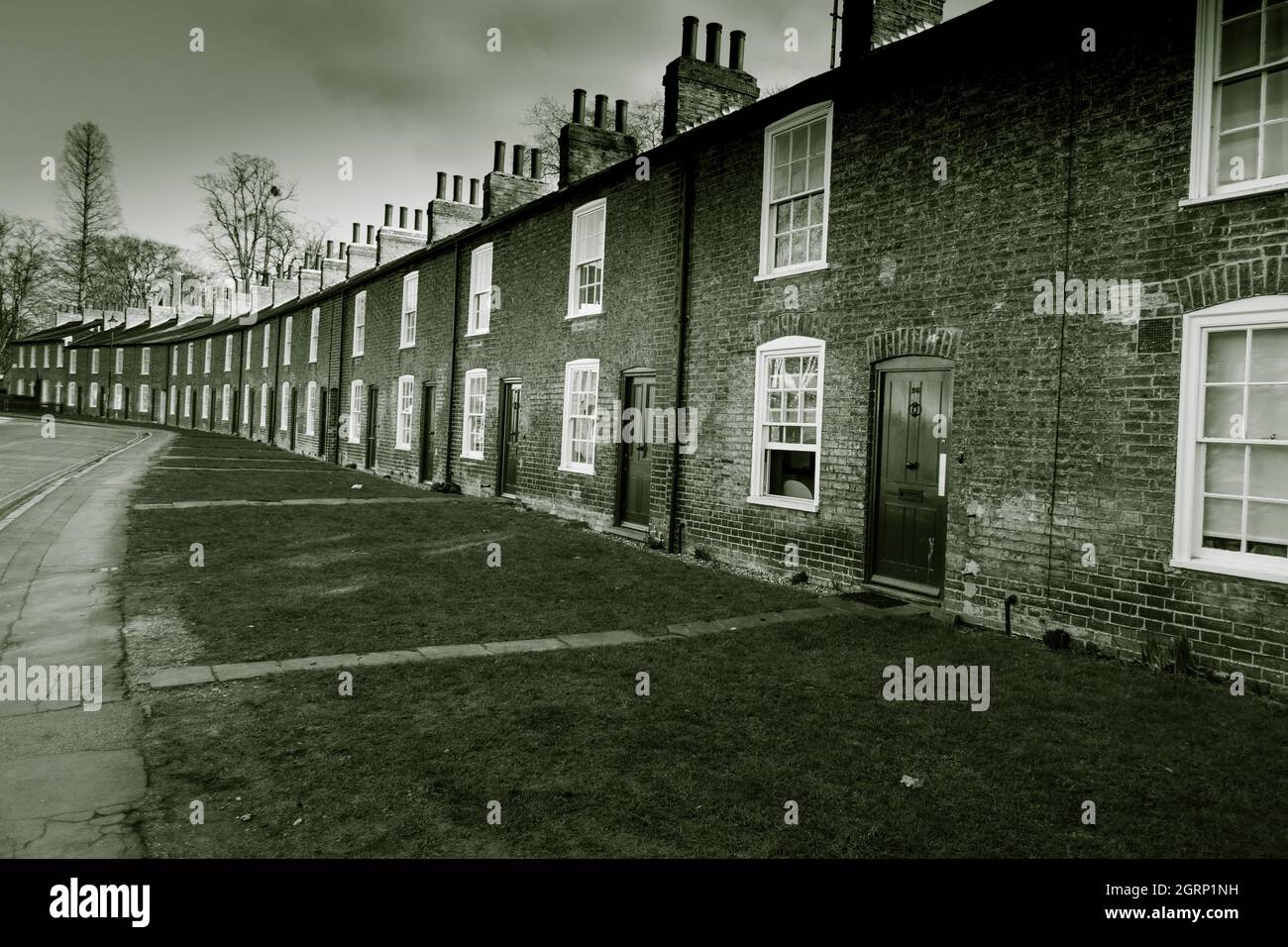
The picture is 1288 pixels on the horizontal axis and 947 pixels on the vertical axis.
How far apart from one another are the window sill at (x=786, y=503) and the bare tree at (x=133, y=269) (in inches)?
2860

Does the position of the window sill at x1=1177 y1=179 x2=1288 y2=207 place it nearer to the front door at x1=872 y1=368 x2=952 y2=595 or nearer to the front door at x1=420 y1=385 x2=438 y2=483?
the front door at x1=872 y1=368 x2=952 y2=595

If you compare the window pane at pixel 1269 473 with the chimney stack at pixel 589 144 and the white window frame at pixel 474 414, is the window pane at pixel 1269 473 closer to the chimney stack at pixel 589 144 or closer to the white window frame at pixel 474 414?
the chimney stack at pixel 589 144

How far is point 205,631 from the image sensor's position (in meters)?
6.75

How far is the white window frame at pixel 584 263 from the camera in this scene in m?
14.6

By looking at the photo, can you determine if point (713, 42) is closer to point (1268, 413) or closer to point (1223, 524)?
point (1268, 413)

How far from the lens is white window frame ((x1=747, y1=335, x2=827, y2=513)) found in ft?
32.9

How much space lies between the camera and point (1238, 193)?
6.41 m

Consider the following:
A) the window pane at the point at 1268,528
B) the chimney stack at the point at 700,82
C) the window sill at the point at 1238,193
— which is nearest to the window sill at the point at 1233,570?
the window pane at the point at 1268,528

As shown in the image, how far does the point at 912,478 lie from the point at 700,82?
8.10m

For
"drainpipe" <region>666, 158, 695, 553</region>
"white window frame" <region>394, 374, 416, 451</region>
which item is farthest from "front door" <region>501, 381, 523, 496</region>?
"white window frame" <region>394, 374, 416, 451</region>


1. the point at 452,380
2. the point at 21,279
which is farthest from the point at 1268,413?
the point at 21,279

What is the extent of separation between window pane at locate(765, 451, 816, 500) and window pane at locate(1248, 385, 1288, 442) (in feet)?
15.1
